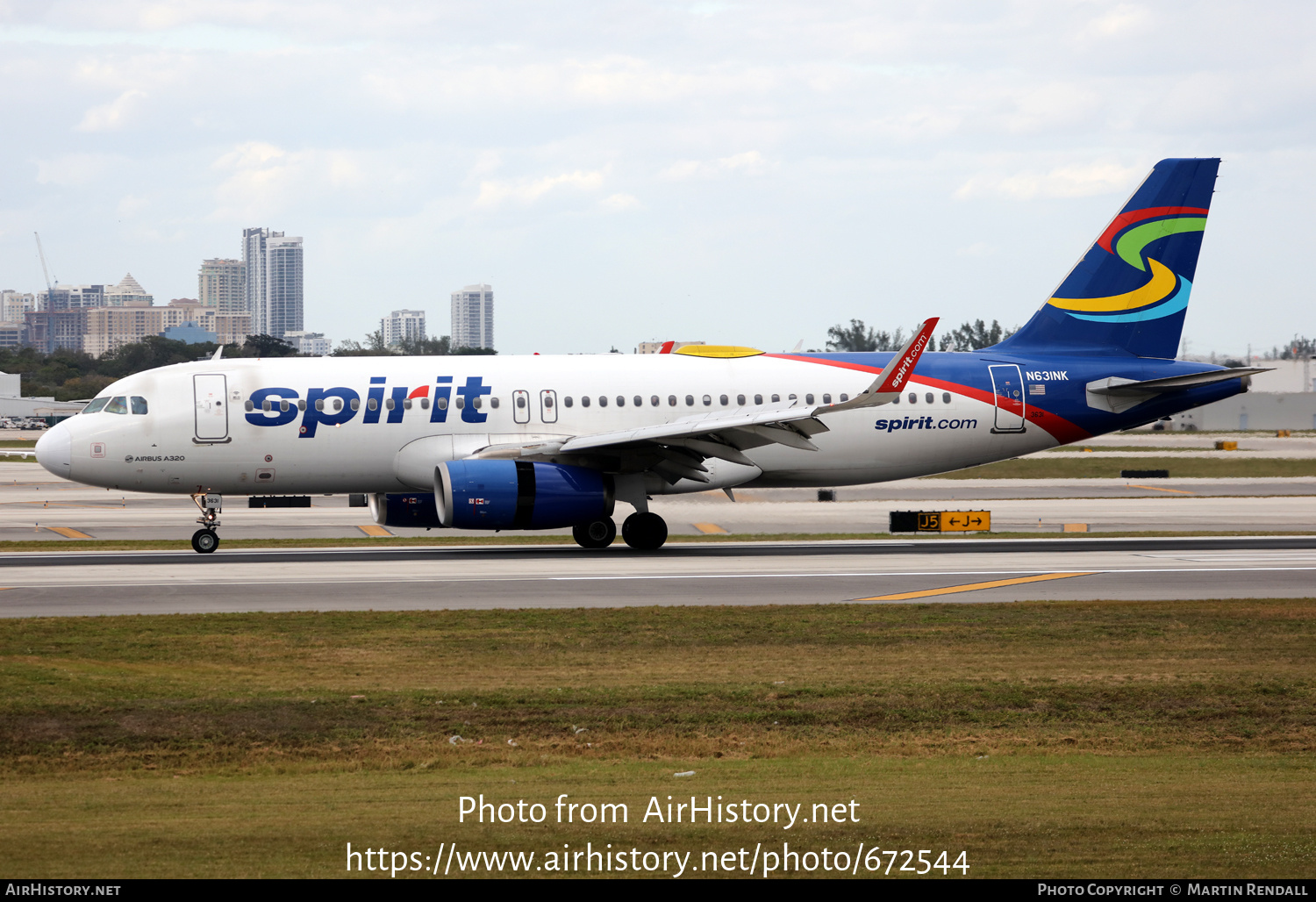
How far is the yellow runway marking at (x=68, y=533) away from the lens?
34.4 m

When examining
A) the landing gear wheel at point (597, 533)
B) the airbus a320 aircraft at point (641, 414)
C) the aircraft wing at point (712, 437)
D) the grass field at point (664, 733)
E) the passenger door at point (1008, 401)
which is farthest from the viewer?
the passenger door at point (1008, 401)

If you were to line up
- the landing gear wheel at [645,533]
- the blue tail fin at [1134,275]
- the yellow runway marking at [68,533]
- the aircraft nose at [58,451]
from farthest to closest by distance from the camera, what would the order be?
1. the yellow runway marking at [68,533]
2. the blue tail fin at [1134,275]
3. the landing gear wheel at [645,533]
4. the aircraft nose at [58,451]

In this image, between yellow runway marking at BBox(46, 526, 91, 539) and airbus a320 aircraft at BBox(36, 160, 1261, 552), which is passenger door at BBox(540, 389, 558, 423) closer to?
airbus a320 aircraft at BBox(36, 160, 1261, 552)

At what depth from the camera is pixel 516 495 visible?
2578 centimetres

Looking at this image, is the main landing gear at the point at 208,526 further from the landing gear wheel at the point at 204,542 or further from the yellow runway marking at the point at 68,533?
the yellow runway marking at the point at 68,533

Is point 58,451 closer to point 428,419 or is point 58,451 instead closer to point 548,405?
point 428,419

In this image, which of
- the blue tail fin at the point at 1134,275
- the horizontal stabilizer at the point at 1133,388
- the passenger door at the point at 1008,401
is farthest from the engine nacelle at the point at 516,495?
the horizontal stabilizer at the point at 1133,388

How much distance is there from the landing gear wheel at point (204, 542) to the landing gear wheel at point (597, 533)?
307 inches

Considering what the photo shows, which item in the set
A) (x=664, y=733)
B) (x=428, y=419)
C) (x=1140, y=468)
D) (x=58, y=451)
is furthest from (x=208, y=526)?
(x=1140, y=468)

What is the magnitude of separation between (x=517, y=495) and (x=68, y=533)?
1633cm

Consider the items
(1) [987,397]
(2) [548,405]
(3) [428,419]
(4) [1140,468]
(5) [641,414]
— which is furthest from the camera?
(4) [1140,468]

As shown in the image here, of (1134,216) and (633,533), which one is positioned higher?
(1134,216)

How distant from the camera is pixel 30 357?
164625 millimetres

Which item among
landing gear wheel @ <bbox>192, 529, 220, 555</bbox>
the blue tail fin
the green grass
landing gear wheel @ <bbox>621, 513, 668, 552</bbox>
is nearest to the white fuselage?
landing gear wheel @ <bbox>621, 513, 668, 552</bbox>
